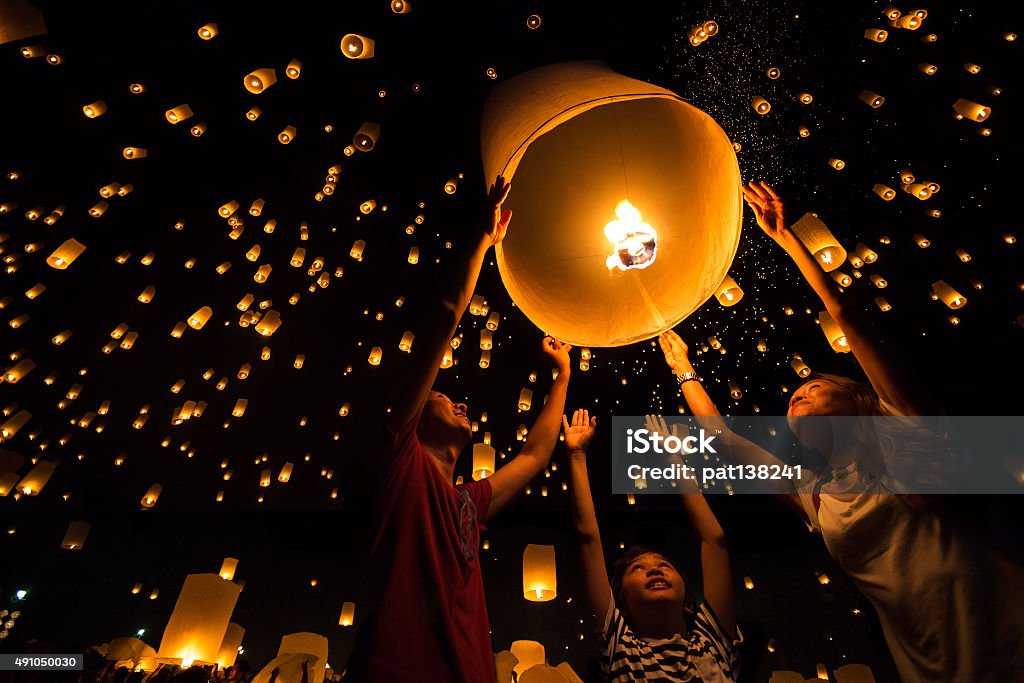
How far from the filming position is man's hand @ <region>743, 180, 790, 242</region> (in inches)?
80.5

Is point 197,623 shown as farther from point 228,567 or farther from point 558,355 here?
point 228,567

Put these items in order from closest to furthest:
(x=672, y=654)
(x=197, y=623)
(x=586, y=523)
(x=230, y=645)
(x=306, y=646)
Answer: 1. (x=672, y=654)
2. (x=586, y=523)
3. (x=197, y=623)
4. (x=306, y=646)
5. (x=230, y=645)

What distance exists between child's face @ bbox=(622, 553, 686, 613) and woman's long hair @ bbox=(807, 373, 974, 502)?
0.87 metres

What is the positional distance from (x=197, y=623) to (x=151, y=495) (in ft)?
17.9

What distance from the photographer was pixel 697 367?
14.2 feet

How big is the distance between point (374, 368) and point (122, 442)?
13.7ft

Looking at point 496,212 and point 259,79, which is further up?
point 259,79

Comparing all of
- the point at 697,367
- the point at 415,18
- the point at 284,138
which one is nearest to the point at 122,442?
the point at 284,138

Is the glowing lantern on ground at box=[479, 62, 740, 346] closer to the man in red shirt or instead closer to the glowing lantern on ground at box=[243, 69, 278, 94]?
the man in red shirt

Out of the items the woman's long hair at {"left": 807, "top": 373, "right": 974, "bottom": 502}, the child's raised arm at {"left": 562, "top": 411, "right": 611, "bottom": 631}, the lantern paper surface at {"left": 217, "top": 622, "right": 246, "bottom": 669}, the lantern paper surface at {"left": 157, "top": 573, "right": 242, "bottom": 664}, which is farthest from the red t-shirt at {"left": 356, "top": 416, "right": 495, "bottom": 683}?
the lantern paper surface at {"left": 217, "top": 622, "right": 246, "bottom": 669}

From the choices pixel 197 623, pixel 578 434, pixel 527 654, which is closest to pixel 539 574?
pixel 527 654

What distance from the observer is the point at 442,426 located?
2.06m

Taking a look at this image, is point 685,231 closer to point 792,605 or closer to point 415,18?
point 415,18

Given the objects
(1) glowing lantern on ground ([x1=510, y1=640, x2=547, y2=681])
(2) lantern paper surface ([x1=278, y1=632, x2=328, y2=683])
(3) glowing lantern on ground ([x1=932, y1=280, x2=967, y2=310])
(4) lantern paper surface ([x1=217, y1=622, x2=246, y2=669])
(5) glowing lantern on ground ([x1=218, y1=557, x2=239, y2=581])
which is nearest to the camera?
(3) glowing lantern on ground ([x1=932, y1=280, x2=967, y2=310])
